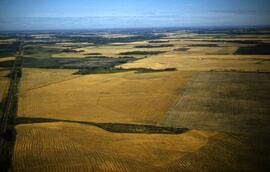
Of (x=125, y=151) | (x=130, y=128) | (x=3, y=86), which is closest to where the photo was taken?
(x=125, y=151)

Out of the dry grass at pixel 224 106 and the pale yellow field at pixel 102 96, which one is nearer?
the dry grass at pixel 224 106

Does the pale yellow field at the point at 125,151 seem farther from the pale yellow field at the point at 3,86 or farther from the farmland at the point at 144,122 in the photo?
the pale yellow field at the point at 3,86

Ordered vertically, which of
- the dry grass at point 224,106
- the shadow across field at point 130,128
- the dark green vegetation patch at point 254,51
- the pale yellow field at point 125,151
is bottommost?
the shadow across field at point 130,128

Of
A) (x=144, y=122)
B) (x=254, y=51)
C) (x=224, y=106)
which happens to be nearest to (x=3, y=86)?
(x=144, y=122)

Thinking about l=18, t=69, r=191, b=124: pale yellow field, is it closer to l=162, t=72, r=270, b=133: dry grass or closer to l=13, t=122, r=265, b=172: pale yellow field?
l=162, t=72, r=270, b=133: dry grass

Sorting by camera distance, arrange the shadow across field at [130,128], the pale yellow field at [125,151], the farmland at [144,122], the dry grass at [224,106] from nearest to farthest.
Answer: the pale yellow field at [125,151] < the farmland at [144,122] < the shadow across field at [130,128] < the dry grass at [224,106]

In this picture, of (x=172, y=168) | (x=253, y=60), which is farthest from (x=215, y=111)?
(x=253, y=60)

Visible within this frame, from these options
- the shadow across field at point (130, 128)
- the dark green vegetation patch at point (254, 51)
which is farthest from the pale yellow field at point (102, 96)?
the dark green vegetation patch at point (254, 51)

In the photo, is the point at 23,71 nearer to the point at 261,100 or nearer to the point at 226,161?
the point at 261,100

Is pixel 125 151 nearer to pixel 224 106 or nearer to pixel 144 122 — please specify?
pixel 144 122

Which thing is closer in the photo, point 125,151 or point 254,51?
point 125,151
